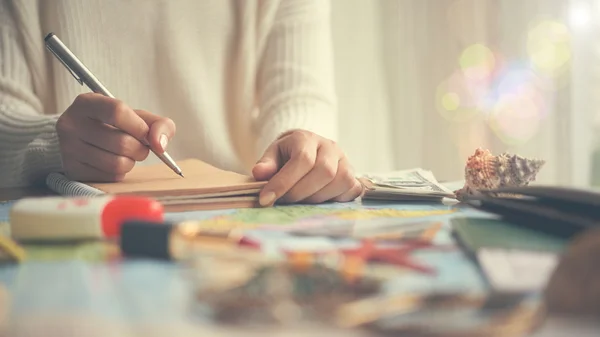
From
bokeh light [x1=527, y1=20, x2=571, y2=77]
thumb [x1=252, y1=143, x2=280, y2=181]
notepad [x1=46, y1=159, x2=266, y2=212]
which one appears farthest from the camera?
bokeh light [x1=527, y1=20, x2=571, y2=77]

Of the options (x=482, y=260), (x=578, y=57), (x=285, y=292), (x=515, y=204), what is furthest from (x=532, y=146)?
(x=285, y=292)

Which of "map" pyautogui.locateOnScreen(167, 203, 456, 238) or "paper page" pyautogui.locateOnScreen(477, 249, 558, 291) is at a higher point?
"paper page" pyautogui.locateOnScreen(477, 249, 558, 291)

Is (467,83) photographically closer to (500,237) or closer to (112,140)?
(112,140)

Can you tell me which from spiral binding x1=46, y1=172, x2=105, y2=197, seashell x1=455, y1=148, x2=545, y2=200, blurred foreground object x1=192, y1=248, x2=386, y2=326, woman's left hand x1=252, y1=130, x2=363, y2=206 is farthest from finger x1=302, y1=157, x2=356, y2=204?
blurred foreground object x1=192, y1=248, x2=386, y2=326

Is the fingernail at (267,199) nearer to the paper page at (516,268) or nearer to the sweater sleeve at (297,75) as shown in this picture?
the paper page at (516,268)

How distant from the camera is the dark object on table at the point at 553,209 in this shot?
1.34 feet

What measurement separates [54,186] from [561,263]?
2.20 ft

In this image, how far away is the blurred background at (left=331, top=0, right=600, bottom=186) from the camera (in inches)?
56.9

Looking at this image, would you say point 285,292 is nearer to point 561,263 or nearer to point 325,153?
point 561,263

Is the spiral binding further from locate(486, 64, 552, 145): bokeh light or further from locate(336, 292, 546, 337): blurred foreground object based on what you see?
locate(486, 64, 552, 145): bokeh light

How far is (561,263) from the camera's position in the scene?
0.28 m

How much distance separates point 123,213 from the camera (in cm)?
42

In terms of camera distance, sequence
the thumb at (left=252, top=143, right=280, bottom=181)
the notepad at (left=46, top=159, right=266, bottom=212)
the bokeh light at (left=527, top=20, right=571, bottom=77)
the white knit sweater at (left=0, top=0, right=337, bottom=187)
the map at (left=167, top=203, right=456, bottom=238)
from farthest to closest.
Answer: the bokeh light at (left=527, top=20, right=571, bottom=77) < the white knit sweater at (left=0, top=0, right=337, bottom=187) < the thumb at (left=252, top=143, right=280, bottom=181) < the notepad at (left=46, top=159, right=266, bottom=212) < the map at (left=167, top=203, right=456, bottom=238)

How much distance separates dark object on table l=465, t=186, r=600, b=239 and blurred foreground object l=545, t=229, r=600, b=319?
126 millimetres
